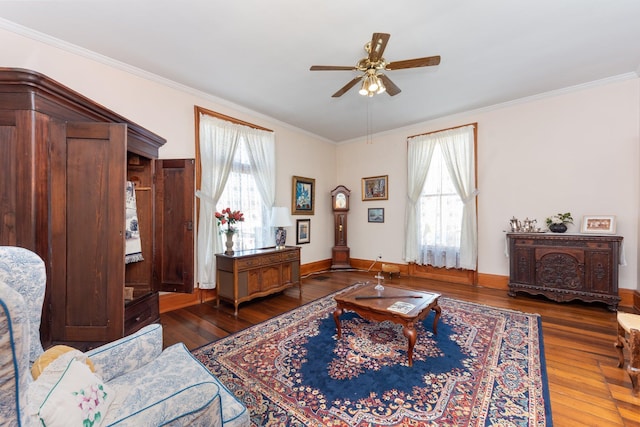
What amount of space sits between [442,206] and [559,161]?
1.79 meters

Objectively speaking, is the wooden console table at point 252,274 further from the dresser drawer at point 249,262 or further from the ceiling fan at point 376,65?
the ceiling fan at point 376,65

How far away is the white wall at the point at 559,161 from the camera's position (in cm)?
353

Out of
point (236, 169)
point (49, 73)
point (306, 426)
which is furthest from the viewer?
point (236, 169)

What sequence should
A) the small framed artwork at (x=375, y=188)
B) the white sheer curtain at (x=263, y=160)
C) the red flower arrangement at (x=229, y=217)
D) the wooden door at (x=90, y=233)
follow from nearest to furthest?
the wooden door at (x=90, y=233)
the red flower arrangement at (x=229, y=217)
the white sheer curtain at (x=263, y=160)
the small framed artwork at (x=375, y=188)

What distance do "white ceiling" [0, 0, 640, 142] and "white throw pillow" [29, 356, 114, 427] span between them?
2713 mm

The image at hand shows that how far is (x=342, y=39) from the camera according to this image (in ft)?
8.75

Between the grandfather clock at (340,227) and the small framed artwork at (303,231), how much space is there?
76 cm

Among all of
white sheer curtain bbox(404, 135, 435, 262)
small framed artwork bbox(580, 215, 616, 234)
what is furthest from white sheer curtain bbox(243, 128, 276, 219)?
small framed artwork bbox(580, 215, 616, 234)

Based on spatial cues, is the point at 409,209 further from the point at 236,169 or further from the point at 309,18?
the point at 309,18

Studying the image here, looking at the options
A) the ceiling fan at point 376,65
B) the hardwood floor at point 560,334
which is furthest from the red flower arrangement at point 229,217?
the ceiling fan at point 376,65

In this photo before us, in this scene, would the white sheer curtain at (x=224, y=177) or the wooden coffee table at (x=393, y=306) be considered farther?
the white sheer curtain at (x=224, y=177)

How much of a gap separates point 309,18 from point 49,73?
8.97ft

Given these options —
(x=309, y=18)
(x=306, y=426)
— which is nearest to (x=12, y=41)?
(x=309, y=18)

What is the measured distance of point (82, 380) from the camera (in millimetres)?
1013
